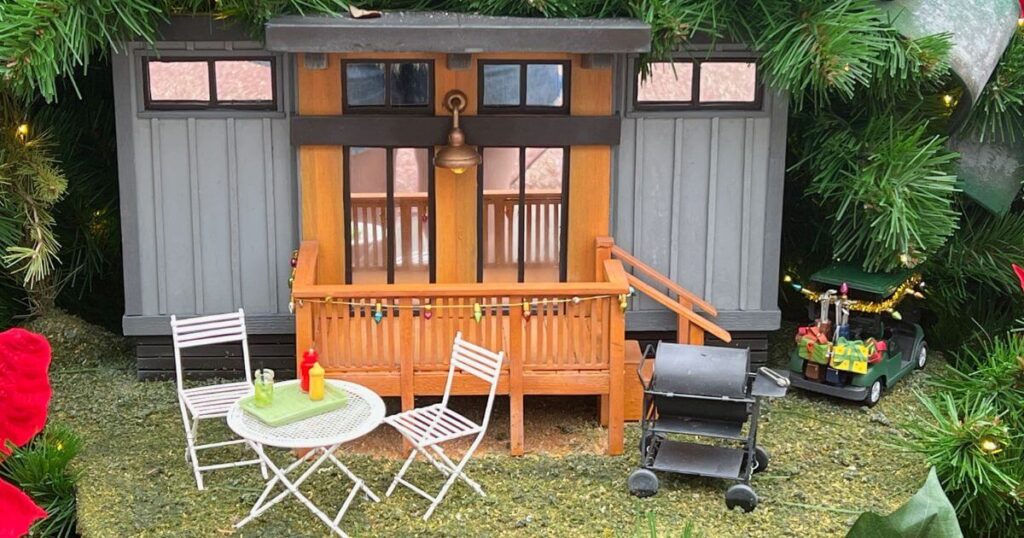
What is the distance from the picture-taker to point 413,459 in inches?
302

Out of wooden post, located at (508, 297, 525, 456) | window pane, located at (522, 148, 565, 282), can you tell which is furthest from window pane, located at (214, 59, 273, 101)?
wooden post, located at (508, 297, 525, 456)

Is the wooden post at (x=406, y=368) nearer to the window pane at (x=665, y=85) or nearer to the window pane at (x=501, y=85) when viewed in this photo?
the window pane at (x=501, y=85)

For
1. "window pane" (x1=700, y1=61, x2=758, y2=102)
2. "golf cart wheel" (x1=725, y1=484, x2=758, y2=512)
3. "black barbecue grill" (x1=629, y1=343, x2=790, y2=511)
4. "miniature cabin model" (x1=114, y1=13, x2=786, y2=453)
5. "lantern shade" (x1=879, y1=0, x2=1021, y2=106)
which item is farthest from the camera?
"window pane" (x1=700, y1=61, x2=758, y2=102)

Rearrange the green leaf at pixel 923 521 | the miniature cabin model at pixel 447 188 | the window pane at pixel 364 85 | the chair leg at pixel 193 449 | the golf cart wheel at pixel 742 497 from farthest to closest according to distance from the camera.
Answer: the window pane at pixel 364 85, the miniature cabin model at pixel 447 188, the chair leg at pixel 193 449, the golf cart wheel at pixel 742 497, the green leaf at pixel 923 521

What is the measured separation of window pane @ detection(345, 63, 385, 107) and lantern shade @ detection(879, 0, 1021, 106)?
12.6 ft

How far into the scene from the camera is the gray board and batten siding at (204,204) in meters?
8.67

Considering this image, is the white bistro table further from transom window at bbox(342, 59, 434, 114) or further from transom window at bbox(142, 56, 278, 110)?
transom window at bbox(142, 56, 278, 110)

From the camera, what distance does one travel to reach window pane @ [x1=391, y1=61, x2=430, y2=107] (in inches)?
341

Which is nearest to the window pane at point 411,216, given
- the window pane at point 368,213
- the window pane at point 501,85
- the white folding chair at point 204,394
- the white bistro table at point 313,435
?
the window pane at point 368,213

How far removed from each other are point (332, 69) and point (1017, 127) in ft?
17.9

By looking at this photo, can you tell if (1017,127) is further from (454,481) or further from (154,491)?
(154,491)

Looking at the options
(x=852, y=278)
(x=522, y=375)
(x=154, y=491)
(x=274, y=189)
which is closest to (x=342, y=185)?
(x=274, y=189)

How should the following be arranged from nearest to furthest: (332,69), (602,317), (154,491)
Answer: (154,491) < (602,317) < (332,69)

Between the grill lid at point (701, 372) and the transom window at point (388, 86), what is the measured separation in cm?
283
